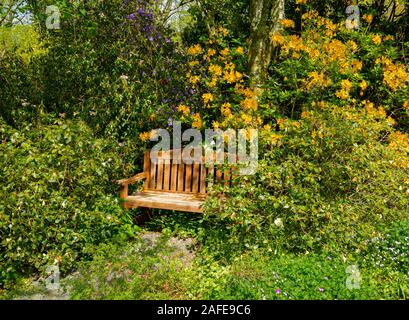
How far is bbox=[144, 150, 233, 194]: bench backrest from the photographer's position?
539cm

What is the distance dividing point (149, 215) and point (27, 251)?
186cm

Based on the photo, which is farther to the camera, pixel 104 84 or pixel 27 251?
pixel 104 84

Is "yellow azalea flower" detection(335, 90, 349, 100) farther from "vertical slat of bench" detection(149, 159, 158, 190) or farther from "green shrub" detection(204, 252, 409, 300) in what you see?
"vertical slat of bench" detection(149, 159, 158, 190)

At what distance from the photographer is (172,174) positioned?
5.52 meters

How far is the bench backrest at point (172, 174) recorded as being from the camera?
539 centimetres

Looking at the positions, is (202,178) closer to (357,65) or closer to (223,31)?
(223,31)

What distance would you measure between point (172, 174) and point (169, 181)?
158 millimetres

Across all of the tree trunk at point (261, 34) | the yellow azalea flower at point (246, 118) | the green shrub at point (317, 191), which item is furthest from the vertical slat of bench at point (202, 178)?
the tree trunk at point (261, 34)

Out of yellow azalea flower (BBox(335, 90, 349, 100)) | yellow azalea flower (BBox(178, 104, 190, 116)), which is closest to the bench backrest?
yellow azalea flower (BBox(178, 104, 190, 116))

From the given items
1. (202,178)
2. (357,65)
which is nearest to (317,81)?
(357,65)

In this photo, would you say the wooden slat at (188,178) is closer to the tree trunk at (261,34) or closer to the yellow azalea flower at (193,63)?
the tree trunk at (261,34)

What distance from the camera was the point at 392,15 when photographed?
6691mm
